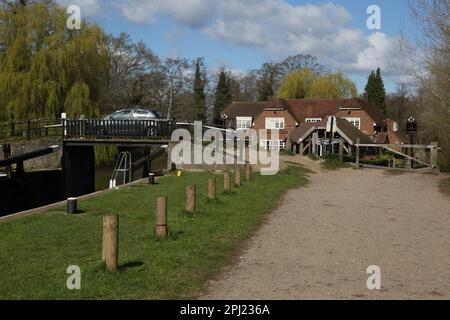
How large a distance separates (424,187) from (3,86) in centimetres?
2526

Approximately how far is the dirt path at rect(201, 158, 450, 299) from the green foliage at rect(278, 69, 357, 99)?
56.0m

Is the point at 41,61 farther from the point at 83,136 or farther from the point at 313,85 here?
the point at 313,85

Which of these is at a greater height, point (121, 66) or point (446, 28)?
point (121, 66)

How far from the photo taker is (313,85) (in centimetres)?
7175

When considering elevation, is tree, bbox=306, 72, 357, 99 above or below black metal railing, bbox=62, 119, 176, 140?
above

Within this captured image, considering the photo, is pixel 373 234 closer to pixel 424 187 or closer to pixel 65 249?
pixel 65 249

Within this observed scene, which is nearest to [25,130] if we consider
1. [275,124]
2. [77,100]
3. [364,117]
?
[77,100]

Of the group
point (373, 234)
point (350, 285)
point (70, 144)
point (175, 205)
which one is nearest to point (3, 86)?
point (70, 144)

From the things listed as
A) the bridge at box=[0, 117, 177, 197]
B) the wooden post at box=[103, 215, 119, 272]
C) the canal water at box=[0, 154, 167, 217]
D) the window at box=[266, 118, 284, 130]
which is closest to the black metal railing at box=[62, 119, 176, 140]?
the bridge at box=[0, 117, 177, 197]

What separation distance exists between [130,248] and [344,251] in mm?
3578

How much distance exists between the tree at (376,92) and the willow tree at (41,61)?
59.7 m

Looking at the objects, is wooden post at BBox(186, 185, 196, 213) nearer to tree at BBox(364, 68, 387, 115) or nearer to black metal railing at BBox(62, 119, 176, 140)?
black metal railing at BBox(62, 119, 176, 140)

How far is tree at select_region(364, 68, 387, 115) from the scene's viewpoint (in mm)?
83875
